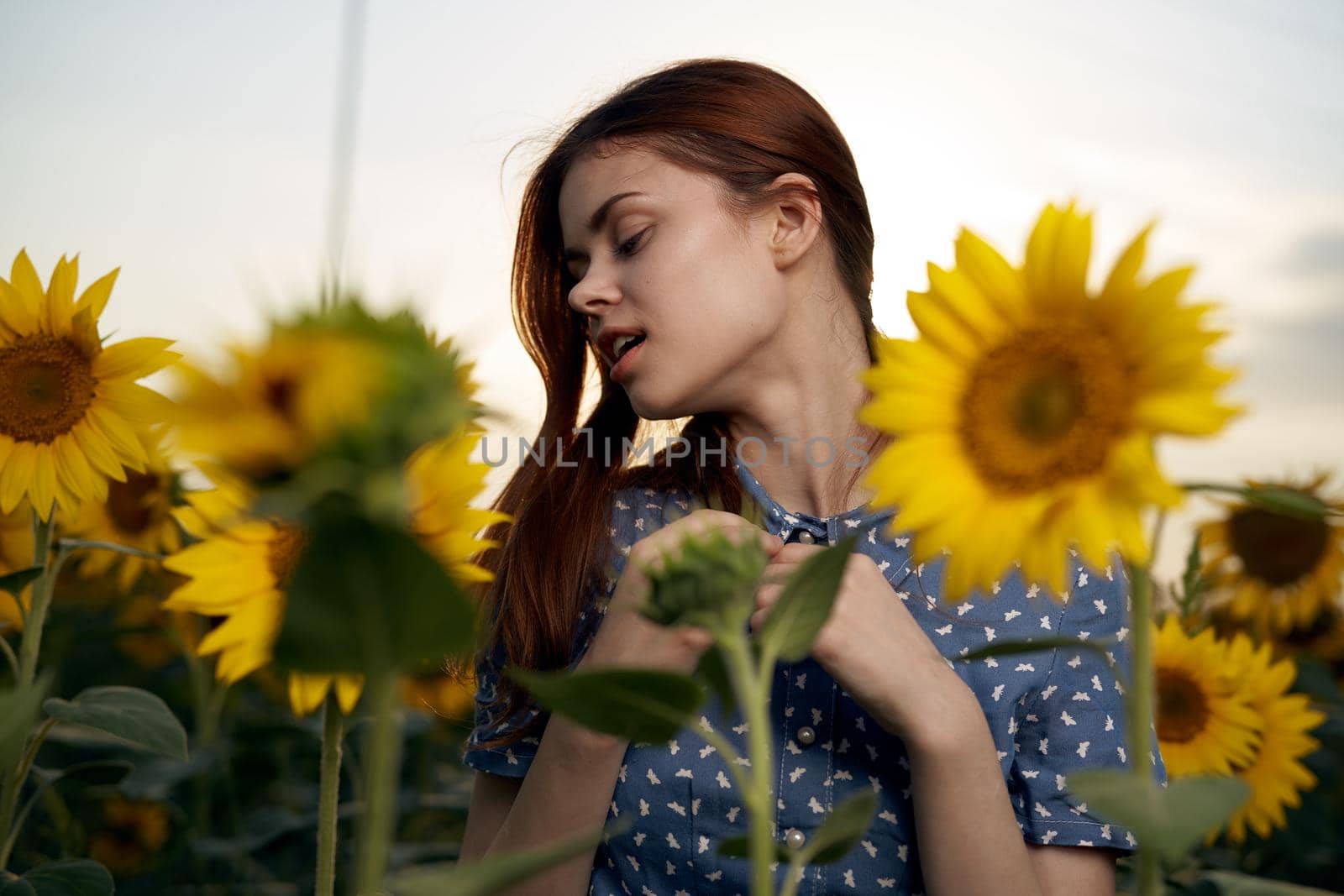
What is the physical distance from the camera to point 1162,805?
0.43 meters

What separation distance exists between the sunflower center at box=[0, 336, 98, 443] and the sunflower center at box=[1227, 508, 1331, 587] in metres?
2.26

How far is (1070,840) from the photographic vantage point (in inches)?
51.9


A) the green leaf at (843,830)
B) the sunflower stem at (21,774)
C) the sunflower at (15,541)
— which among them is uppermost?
the sunflower at (15,541)

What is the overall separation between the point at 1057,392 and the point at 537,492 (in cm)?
126

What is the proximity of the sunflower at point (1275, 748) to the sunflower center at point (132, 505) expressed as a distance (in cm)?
158

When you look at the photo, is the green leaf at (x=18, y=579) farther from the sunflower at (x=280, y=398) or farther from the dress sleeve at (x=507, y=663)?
the sunflower at (x=280, y=398)

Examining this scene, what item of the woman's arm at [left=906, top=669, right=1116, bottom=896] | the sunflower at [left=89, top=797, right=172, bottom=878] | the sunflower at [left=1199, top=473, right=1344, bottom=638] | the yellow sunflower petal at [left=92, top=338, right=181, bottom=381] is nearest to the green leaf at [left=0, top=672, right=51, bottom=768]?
the yellow sunflower petal at [left=92, top=338, right=181, bottom=381]

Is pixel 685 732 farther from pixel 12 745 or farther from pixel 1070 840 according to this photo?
pixel 12 745

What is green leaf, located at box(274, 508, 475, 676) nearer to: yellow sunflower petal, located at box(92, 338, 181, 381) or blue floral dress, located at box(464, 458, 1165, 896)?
yellow sunflower petal, located at box(92, 338, 181, 381)

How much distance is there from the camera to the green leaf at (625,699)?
0.41 metres

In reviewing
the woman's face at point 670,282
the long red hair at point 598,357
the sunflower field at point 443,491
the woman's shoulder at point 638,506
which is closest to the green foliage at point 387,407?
the sunflower field at point 443,491

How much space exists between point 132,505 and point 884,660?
1335mm

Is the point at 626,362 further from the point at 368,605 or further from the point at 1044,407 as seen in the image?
the point at 368,605

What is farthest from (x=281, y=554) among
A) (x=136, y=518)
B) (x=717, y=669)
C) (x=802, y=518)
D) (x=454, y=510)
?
(x=136, y=518)
